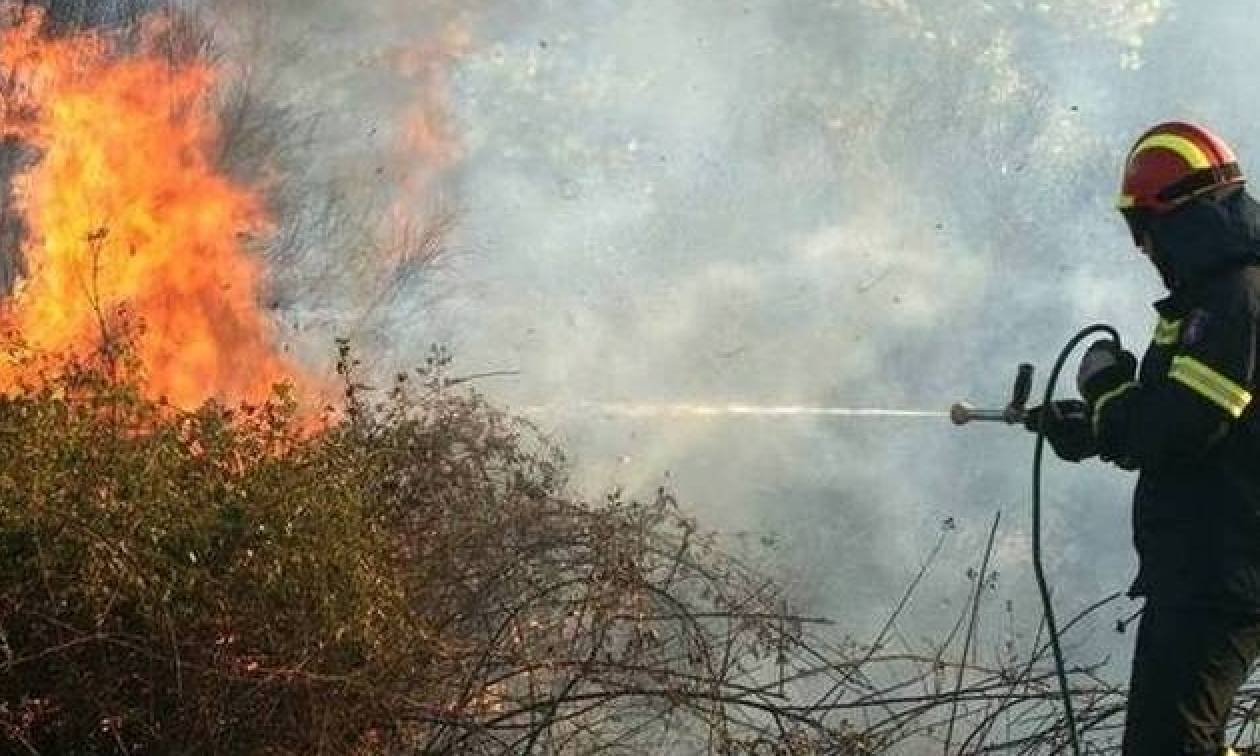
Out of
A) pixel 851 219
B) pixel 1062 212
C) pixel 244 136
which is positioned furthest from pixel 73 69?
pixel 1062 212

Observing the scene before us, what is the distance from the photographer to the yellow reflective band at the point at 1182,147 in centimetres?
384

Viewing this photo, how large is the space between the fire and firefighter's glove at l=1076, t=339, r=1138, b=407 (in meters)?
6.51

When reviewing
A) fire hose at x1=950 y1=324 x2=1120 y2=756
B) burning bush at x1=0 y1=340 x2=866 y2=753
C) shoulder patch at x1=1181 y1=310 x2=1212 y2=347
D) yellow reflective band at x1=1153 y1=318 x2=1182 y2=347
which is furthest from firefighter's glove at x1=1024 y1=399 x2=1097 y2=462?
burning bush at x1=0 y1=340 x2=866 y2=753

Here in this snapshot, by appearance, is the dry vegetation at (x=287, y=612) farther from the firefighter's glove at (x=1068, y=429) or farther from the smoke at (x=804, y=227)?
the smoke at (x=804, y=227)

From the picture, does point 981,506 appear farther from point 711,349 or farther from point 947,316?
point 711,349

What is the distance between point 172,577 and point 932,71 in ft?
41.0

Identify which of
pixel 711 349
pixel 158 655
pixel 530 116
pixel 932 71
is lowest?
pixel 158 655

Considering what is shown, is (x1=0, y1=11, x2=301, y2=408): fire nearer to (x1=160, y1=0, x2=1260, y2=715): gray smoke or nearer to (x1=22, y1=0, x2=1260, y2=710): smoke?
(x1=22, y1=0, x2=1260, y2=710): smoke

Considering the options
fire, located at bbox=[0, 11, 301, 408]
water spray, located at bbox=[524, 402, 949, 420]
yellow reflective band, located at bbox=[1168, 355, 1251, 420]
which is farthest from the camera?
water spray, located at bbox=[524, 402, 949, 420]

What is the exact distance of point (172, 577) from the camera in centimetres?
389

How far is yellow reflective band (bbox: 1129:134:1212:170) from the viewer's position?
3.84 m

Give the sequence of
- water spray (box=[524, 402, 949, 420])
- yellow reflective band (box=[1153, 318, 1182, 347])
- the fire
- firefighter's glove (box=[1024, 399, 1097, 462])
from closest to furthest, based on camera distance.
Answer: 1. yellow reflective band (box=[1153, 318, 1182, 347])
2. firefighter's glove (box=[1024, 399, 1097, 462])
3. the fire
4. water spray (box=[524, 402, 949, 420])

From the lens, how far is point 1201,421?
3.55 meters

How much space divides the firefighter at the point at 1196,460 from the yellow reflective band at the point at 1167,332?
0.04 ft
